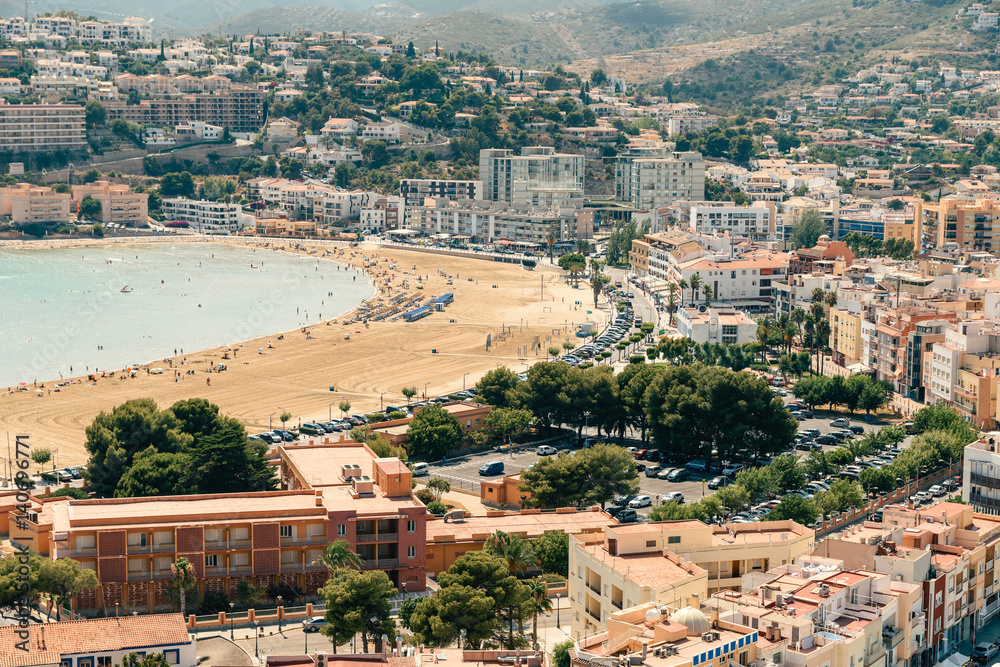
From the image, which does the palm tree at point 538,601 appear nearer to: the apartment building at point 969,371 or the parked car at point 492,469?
the parked car at point 492,469

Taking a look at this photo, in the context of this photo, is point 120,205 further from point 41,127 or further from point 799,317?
point 799,317

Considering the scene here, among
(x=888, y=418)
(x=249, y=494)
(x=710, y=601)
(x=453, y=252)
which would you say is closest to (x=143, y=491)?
(x=249, y=494)

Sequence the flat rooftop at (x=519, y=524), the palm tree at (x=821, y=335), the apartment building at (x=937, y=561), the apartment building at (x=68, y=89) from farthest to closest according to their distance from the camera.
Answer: the apartment building at (x=68, y=89), the palm tree at (x=821, y=335), the flat rooftop at (x=519, y=524), the apartment building at (x=937, y=561)

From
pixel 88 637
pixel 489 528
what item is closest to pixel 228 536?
pixel 489 528

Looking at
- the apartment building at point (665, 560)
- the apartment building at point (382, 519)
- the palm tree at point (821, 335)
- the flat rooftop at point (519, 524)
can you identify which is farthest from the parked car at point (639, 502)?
the palm tree at point (821, 335)

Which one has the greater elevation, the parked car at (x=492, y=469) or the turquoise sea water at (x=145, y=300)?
the turquoise sea water at (x=145, y=300)

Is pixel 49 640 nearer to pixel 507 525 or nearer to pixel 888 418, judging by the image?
pixel 507 525
